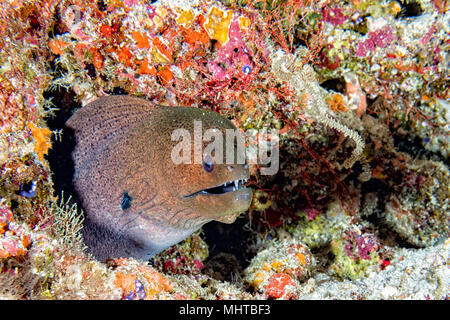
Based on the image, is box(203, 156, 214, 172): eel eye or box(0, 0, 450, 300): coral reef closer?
box(0, 0, 450, 300): coral reef

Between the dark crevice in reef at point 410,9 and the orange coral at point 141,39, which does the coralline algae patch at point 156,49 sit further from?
the dark crevice in reef at point 410,9

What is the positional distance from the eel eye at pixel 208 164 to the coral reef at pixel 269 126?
81 cm

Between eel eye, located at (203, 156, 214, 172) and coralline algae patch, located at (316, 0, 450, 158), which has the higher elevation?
coralline algae patch, located at (316, 0, 450, 158)

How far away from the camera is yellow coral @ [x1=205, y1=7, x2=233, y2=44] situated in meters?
2.64

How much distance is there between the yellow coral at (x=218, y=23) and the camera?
2.64 m

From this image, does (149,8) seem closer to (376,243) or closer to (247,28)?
(247,28)

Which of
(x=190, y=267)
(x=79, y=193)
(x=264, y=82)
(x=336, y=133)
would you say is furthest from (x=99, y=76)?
(x=336, y=133)

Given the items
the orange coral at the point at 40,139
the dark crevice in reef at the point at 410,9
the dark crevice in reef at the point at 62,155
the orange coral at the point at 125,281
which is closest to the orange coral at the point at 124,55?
the dark crevice in reef at the point at 62,155

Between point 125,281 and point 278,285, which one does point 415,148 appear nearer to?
point 278,285

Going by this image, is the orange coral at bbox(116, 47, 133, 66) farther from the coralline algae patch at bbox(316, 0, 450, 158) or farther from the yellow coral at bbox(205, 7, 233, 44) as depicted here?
the coralline algae patch at bbox(316, 0, 450, 158)

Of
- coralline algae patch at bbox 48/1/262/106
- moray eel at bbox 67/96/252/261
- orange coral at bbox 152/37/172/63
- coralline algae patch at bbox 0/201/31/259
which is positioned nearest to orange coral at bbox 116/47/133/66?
coralline algae patch at bbox 48/1/262/106

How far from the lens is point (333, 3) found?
3.36 meters

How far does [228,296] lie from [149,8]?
2550mm

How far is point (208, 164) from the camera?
7.16 feet
